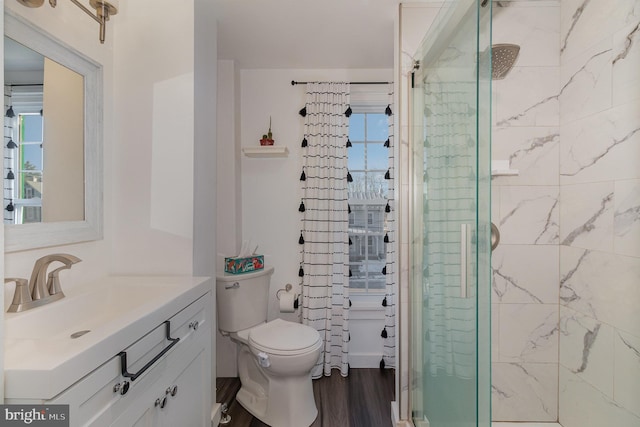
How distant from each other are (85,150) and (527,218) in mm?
2282

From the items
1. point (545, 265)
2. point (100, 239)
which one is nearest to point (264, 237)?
point (100, 239)

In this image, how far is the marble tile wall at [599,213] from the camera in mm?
1378

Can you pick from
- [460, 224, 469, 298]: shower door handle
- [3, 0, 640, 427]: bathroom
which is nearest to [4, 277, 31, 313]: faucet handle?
[3, 0, 640, 427]: bathroom

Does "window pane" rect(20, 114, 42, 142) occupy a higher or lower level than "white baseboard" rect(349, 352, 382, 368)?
higher

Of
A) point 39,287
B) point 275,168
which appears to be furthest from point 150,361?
point 275,168

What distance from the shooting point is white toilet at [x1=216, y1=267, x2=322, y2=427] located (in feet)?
6.11

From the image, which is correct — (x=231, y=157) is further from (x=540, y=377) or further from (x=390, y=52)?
(x=540, y=377)

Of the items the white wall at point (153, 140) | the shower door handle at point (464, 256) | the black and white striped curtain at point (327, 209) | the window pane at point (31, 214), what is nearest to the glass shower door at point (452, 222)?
the shower door handle at point (464, 256)

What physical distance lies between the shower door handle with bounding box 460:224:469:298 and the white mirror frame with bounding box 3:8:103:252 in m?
1.53

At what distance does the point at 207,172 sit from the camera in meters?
1.81

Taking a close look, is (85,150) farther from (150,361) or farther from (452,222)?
(452,222)

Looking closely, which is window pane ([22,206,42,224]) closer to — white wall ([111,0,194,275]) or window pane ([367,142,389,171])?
white wall ([111,0,194,275])

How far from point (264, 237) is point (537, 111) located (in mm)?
2000

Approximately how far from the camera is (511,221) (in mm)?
1824
